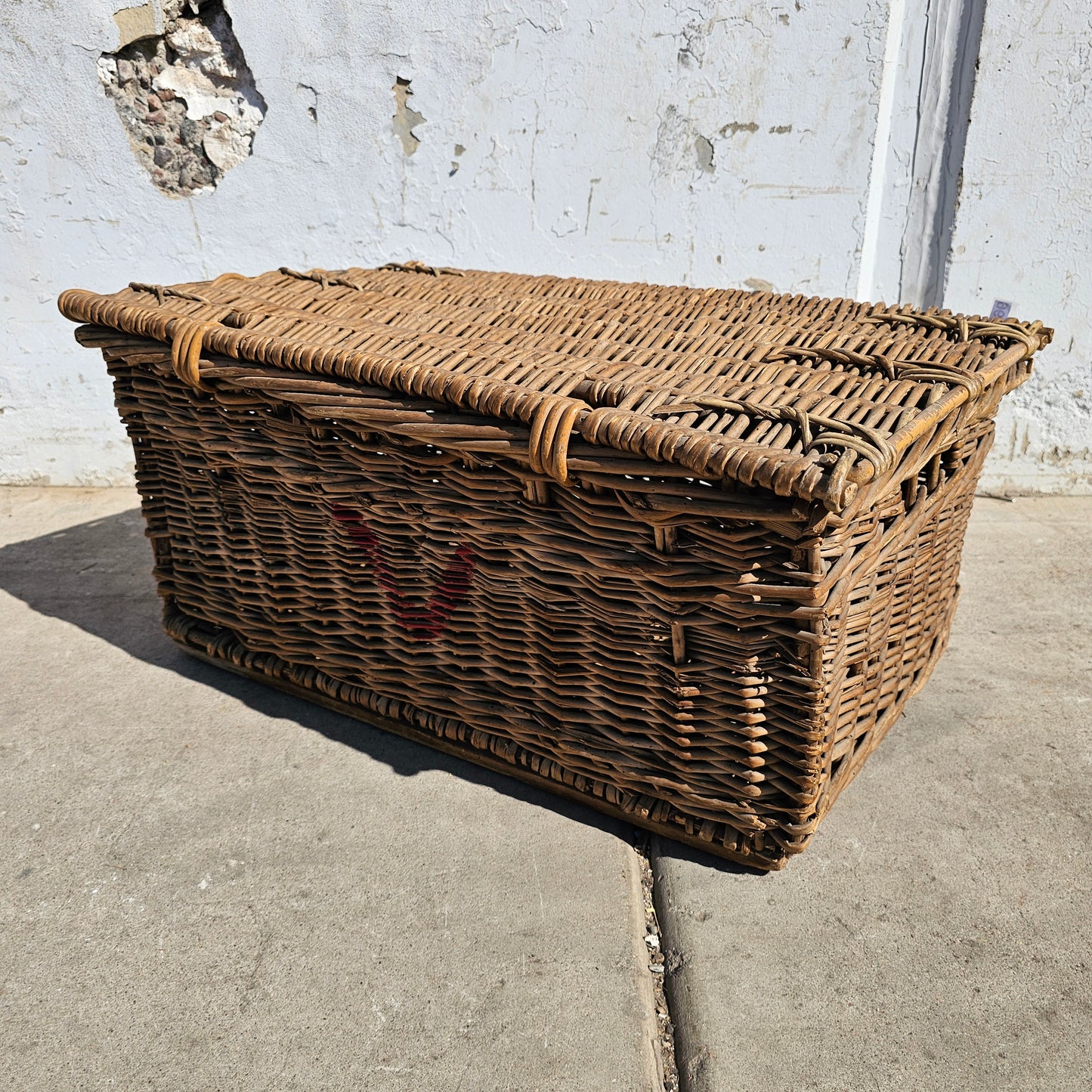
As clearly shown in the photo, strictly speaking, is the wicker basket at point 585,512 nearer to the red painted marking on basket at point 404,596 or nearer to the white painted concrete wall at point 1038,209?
the red painted marking on basket at point 404,596

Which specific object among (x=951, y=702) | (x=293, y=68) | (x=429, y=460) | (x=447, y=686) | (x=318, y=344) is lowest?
(x=951, y=702)

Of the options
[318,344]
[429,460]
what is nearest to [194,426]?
[318,344]

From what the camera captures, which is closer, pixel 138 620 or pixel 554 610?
pixel 554 610

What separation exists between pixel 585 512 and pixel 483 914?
2.10ft

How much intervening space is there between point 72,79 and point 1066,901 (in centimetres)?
322

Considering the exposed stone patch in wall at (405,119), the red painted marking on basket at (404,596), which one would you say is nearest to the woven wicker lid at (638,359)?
the red painted marking on basket at (404,596)

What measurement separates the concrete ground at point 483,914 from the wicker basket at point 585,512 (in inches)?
4.3

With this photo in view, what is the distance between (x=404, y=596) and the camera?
1.79 meters

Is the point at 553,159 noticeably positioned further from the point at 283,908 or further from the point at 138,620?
the point at 283,908

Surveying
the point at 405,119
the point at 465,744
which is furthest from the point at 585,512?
the point at 405,119

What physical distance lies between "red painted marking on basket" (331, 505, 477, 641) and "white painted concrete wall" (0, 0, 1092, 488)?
1.51 m

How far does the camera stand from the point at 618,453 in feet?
4.50

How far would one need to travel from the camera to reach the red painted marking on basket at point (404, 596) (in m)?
1.72

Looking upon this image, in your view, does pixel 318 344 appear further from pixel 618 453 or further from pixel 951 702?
pixel 951 702
